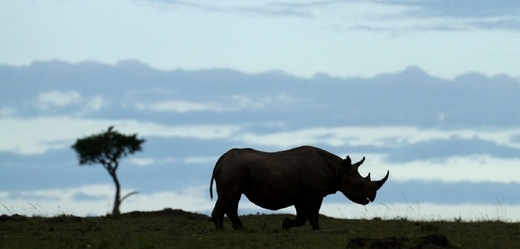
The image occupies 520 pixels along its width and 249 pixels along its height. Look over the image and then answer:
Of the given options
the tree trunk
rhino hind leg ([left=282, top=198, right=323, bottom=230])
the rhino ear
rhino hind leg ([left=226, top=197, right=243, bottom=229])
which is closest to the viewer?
rhino hind leg ([left=226, top=197, right=243, bottom=229])

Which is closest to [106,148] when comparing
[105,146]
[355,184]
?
[105,146]

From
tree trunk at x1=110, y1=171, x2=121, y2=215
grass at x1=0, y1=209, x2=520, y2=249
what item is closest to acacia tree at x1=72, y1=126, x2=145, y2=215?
tree trunk at x1=110, y1=171, x2=121, y2=215

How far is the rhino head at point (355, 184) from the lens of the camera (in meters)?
19.3

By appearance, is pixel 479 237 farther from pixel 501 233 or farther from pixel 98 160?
pixel 98 160

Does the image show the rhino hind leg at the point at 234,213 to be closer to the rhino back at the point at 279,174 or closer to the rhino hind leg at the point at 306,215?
the rhino back at the point at 279,174

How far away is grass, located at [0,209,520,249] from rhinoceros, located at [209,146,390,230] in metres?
0.47

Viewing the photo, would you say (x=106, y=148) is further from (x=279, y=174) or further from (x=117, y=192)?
(x=279, y=174)

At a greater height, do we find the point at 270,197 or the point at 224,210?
the point at 270,197

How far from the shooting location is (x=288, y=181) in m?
18.6

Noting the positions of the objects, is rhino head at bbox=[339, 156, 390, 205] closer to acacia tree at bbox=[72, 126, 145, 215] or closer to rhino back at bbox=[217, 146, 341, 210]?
rhino back at bbox=[217, 146, 341, 210]

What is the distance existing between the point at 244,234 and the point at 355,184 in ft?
9.75

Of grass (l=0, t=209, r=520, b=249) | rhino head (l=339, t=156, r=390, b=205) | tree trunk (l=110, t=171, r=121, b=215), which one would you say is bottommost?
grass (l=0, t=209, r=520, b=249)

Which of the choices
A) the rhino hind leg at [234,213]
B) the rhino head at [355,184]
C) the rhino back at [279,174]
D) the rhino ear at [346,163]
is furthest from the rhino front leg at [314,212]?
the rhino hind leg at [234,213]

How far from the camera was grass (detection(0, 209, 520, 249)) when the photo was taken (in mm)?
15898
